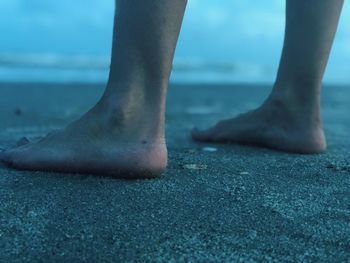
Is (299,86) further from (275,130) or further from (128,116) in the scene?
(128,116)

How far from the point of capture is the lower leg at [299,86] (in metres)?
1.88

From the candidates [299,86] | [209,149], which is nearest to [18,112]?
[209,149]

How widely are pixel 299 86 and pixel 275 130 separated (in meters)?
0.20

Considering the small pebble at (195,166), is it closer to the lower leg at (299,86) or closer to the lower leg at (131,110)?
the lower leg at (131,110)

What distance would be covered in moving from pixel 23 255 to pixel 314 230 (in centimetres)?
60

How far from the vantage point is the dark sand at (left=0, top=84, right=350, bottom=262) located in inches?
39.8

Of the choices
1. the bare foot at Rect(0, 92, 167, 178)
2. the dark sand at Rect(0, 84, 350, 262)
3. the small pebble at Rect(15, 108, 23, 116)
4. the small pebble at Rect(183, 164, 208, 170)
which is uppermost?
the bare foot at Rect(0, 92, 167, 178)

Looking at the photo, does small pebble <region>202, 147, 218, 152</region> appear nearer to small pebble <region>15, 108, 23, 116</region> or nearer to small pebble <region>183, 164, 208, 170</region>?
small pebble <region>183, 164, 208, 170</region>

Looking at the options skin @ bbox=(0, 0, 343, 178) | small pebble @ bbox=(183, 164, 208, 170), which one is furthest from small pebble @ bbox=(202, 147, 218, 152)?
skin @ bbox=(0, 0, 343, 178)

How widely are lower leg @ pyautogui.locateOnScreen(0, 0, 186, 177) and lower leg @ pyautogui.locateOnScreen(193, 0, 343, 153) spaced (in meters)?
0.64

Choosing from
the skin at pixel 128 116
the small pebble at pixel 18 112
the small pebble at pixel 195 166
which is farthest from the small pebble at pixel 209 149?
the small pebble at pixel 18 112

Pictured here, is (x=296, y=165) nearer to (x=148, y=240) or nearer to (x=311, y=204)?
(x=311, y=204)

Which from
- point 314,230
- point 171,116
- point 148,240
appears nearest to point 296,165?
point 314,230

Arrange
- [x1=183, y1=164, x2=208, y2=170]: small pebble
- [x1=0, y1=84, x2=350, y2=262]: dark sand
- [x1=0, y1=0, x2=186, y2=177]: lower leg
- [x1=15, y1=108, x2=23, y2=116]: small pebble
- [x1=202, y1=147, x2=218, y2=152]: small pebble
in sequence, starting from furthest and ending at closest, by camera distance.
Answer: [x1=15, y1=108, x2=23, y2=116]: small pebble
[x1=202, y1=147, x2=218, y2=152]: small pebble
[x1=183, y1=164, x2=208, y2=170]: small pebble
[x1=0, y1=0, x2=186, y2=177]: lower leg
[x1=0, y1=84, x2=350, y2=262]: dark sand
